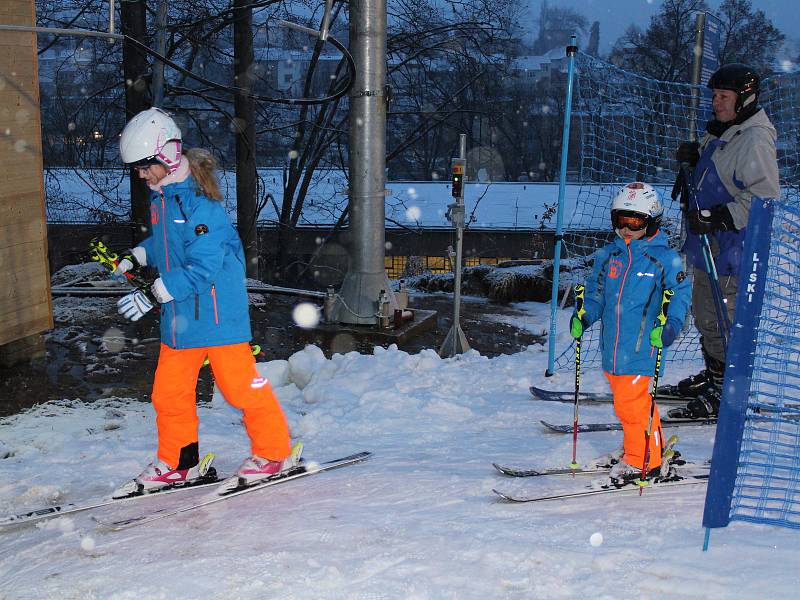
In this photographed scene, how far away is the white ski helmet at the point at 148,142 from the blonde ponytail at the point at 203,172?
0.10 meters

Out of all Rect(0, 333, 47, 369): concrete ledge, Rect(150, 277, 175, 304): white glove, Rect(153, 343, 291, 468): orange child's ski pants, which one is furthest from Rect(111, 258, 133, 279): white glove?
Rect(0, 333, 47, 369): concrete ledge

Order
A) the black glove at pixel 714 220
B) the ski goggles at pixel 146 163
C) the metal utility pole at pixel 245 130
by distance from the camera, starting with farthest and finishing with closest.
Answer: the metal utility pole at pixel 245 130 → the black glove at pixel 714 220 → the ski goggles at pixel 146 163

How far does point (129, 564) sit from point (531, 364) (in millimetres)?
5090

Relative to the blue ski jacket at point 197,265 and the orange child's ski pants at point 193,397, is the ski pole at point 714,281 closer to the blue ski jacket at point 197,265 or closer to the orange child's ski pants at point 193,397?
the orange child's ski pants at point 193,397

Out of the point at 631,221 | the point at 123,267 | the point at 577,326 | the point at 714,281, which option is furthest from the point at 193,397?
the point at 714,281

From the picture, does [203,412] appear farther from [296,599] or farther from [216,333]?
[296,599]

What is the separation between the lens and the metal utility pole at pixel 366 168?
9977 mm

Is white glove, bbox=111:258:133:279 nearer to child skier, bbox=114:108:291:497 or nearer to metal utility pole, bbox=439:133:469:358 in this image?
child skier, bbox=114:108:291:497

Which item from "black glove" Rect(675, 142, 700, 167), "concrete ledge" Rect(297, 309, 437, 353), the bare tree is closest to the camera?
"black glove" Rect(675, 142, 700, 167)

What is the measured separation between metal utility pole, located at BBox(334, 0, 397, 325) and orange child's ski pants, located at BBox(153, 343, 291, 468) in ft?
19.6

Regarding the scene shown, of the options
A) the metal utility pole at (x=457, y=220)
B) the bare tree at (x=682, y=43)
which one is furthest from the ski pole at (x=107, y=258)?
the bare tree at (x=682, y=43)

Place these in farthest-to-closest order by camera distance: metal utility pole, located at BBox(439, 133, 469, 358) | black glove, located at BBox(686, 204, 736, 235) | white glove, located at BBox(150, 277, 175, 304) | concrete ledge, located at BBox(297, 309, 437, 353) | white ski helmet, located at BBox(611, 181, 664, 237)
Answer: concrete ledge, located at BBox(297, 309, 437, 353)
metal utility pole, located at BBox(439, 133, 469, 358)
black glove, located at BBox(686, 204, 736, 235)
white ski helmet, located at BBox(611, 181, 664, 237)
white glove, located at BBox(150, 277, 175, 304)

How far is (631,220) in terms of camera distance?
4398 mm

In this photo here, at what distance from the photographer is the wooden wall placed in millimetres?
7402
